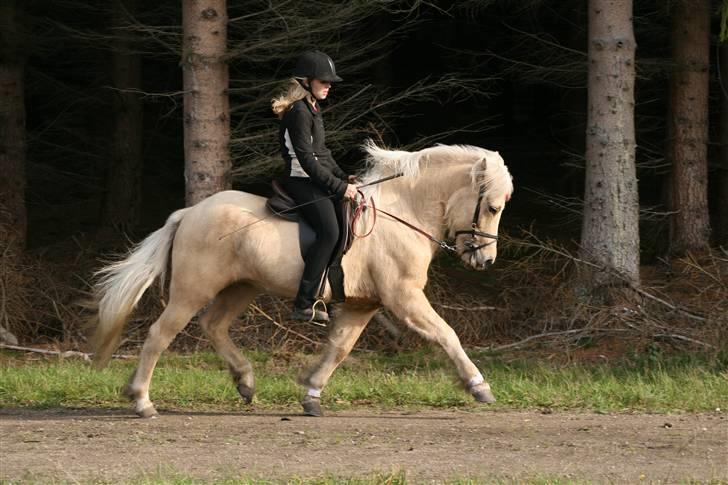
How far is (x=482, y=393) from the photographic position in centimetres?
910

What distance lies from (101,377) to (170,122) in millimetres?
16281

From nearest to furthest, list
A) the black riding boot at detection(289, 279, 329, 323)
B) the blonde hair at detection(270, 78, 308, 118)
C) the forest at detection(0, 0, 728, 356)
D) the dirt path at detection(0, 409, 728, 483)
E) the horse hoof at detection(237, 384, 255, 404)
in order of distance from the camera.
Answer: the dirt path at detection(0, 409, 728, 483), the black riding boot at detection(289, 279, 329, 323), the blonde hair at detection(270, 78, 308, 118), the horse hoof at detection(237, 384, 255, 404), the forest at detection(0, 0, 728, 356)

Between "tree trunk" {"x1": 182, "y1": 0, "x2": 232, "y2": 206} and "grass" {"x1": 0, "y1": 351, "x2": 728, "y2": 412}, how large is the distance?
2.76m

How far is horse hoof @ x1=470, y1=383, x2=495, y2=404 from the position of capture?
358 inches

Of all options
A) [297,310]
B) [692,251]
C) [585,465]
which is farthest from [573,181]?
[585,465]

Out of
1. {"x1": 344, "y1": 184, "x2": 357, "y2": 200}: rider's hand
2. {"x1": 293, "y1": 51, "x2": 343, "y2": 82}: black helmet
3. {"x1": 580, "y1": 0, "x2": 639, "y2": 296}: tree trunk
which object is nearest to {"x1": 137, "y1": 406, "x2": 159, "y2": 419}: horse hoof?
{"x1": 344, "y1": 184, "x2": 357, "y2": 200}: rider's hand

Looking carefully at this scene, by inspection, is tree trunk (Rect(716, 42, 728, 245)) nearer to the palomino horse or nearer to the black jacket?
the palomino horse

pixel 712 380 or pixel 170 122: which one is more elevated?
pixel 170 122

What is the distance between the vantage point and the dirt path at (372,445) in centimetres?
732

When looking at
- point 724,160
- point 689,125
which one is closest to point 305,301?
point 689,125

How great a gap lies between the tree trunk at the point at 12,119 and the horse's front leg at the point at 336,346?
874 cm

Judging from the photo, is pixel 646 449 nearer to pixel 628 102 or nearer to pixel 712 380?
pixel 712 380

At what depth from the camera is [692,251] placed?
16.7 m

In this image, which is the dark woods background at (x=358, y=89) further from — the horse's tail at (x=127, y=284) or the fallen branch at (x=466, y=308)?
the horse's tail at (x=127, y=284)
